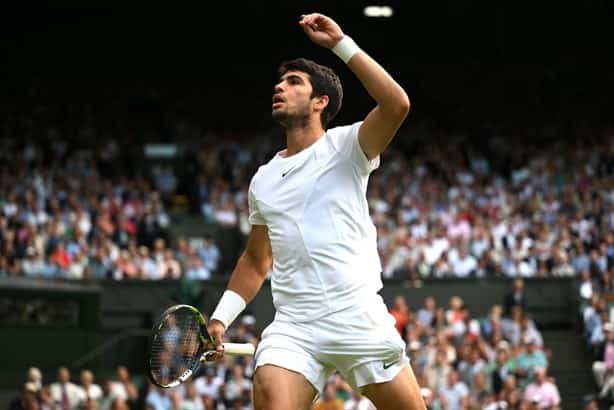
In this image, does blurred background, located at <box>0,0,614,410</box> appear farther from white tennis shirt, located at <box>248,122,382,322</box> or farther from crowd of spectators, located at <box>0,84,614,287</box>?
white tennis shirt, located at <box>248,122,382,322</box>

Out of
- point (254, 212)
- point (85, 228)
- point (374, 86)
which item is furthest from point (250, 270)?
point (85, 228)

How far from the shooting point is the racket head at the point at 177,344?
6.81 meters

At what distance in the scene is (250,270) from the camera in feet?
23.3

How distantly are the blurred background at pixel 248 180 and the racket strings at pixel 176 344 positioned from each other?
7.87 m

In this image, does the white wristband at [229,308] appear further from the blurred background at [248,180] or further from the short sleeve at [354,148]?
the blurred background at [248,180]

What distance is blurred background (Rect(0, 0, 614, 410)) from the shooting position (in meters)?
19.0

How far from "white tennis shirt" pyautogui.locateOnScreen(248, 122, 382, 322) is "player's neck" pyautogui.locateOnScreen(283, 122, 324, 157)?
0.09 meters

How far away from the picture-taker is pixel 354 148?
6520mm

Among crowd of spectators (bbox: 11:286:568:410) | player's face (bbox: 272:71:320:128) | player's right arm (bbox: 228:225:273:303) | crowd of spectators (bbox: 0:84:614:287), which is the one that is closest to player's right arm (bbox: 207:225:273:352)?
player's right arm (bbox: 228:225:273:303)

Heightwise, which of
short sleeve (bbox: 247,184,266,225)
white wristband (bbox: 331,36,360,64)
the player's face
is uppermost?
white wristband (bbox: 331,36,360,64)

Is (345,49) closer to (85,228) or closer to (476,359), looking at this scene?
(476,359)

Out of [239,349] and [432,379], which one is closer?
[239,349]

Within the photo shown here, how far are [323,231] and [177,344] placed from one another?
0.99m

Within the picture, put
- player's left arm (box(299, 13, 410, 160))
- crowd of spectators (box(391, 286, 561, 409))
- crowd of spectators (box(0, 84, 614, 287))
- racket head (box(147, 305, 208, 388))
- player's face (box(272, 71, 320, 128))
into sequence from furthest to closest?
crowd of spectators (box(0, 84, 614, 287))
crowd of spectators (box(391, 286, 561, 409))
racket head (box(147, 305, 208, 388))
player's face (box(272, 71, 320, 128))
player's left arm (box(299, 13, 410, 160))
